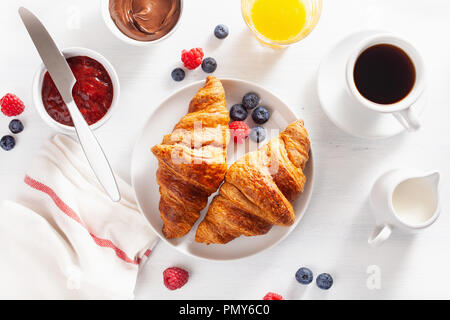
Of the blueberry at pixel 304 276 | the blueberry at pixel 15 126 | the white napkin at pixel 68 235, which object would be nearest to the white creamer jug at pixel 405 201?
the blueberry at pixel 304 276

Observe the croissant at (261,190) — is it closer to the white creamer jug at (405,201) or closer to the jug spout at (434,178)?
the white creamer jug at (405,201)

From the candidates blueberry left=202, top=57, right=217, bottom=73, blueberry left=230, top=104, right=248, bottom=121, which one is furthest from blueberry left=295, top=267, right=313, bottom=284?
blueberry left=202, top=57, right=217, bottom=73

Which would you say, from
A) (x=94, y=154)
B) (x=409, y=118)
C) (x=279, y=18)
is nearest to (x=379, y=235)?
(x=409, y=118)

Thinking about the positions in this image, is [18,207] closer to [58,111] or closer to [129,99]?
[58,111]

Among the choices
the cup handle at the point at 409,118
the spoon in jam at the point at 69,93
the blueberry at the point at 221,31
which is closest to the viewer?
the cup handle at the point at 409,118

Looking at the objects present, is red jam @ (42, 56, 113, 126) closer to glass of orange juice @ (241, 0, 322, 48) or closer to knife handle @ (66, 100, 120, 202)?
knife handle @ (66, 100, 120, 202)

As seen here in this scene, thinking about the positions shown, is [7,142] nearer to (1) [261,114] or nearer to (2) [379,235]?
(1) [261,114]

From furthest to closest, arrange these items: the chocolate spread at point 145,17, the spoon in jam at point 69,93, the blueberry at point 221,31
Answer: the blueberry at point 221,31
the chocolate spread at point 145,17
the spoon in jam at point 69,93

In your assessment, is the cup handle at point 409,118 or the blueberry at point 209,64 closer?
the cup handle at point 409,118
